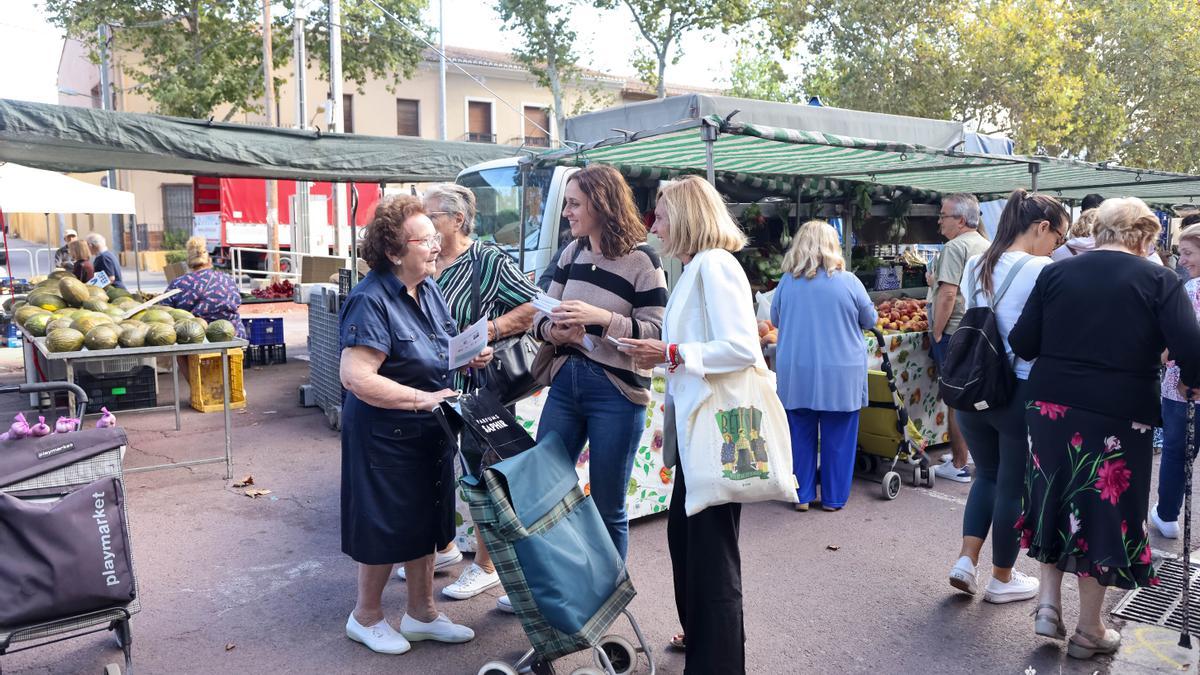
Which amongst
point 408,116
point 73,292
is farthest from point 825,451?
point 408,116

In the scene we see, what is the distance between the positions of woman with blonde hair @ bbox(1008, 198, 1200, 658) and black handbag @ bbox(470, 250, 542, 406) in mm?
2046

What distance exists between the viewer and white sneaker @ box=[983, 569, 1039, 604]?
3898 mm

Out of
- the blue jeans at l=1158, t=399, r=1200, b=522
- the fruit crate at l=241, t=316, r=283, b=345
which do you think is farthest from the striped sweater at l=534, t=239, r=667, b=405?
the fruit crate at l=241, t=316, r=283, b=345

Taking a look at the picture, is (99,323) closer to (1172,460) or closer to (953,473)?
(953,473)

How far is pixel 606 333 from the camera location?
10.4 feet

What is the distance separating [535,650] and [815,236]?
316 cm

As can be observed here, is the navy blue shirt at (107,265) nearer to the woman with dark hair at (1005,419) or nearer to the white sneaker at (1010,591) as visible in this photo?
the woman with dark hair at (1005,419)

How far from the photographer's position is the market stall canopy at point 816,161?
481 centimetres

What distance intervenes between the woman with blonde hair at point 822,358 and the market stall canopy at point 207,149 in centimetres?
431

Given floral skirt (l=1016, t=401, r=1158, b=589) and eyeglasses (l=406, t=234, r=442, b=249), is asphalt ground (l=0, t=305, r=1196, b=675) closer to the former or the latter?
floral skirt (l=1016, t=401, r=1158, b=589)

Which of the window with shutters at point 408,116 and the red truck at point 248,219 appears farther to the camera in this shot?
Answer: the window with shutters at point 408,116

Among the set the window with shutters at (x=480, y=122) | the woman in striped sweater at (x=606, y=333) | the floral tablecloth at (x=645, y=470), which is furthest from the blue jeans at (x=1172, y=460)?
the window with shutters at (x=480, y=122)

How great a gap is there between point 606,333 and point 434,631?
56.7 inches

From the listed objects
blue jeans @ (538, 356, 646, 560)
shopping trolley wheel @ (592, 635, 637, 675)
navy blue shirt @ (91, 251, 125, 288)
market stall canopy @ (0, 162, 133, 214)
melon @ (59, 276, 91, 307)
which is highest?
market stall canopy @ (0, 162, 133, 214)
